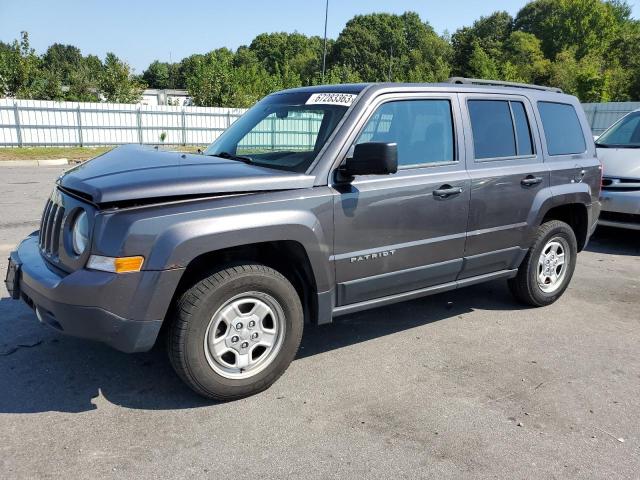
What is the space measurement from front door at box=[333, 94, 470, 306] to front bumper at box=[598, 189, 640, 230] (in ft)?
14.2

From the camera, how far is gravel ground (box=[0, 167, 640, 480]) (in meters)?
2.75

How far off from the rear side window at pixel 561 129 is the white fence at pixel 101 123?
2096 cm

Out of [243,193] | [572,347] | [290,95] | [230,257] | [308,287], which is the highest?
[290,95]

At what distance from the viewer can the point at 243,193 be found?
3.25 m

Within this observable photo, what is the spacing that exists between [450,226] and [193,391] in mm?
2188

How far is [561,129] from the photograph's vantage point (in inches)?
201

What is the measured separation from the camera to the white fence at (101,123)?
23.0 metres

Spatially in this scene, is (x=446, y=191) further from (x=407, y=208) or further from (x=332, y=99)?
(x=332, y=99)

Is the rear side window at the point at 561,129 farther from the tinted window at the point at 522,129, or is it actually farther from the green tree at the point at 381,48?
the green tree at the point at 381,48

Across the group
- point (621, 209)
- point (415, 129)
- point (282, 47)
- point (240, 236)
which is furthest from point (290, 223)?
point (282, 47)

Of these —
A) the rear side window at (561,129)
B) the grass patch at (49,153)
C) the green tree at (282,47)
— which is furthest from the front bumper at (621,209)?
the green tree at (282,47)

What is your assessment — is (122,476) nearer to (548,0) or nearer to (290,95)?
(290,95)

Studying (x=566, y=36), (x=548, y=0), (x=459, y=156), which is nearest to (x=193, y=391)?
(x=459, y=156)

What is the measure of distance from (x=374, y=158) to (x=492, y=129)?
165cm
